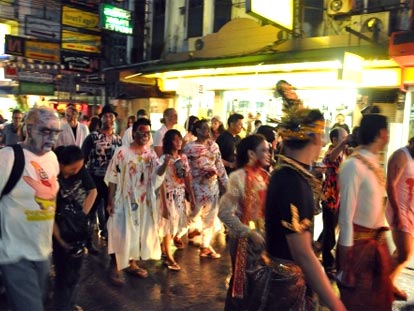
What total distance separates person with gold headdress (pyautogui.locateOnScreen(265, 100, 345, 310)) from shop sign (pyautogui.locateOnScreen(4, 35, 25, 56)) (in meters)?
19.4

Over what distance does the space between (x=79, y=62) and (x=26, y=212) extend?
1826cm

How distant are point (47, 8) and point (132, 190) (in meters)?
22.9

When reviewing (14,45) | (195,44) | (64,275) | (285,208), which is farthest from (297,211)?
(14,45)

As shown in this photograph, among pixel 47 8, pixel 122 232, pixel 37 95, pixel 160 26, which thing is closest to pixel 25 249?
pixel 122 232

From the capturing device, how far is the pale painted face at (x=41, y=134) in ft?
10.4

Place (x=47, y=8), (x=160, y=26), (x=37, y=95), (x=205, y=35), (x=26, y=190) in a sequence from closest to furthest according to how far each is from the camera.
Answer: (x=26, y=190), (x=205, y=35), (x=160, y=26), (x=37, y=95), (x=47, y=8)

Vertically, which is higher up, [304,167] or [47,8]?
[47,8]

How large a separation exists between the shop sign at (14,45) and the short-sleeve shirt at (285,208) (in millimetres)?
19608

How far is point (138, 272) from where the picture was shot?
551cm

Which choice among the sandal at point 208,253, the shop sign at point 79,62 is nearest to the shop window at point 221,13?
the shop sign at point 79,62

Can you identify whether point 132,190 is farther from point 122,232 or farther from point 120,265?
point 120,265

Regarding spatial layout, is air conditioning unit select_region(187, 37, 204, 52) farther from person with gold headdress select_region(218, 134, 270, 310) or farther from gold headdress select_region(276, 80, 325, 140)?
gold headdress select_region(276, 80, 325, 140)

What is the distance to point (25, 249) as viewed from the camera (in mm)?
3047

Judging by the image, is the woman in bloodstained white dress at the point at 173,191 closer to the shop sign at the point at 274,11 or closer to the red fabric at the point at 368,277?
the red fabric at the point at 368,277
